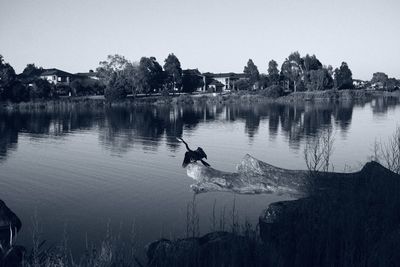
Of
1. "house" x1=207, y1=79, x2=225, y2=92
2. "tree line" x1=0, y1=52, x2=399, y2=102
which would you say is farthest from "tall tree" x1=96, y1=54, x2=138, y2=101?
"house" x1=207, y1=79, x2=225, y2=92

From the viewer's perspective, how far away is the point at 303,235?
8.08 m

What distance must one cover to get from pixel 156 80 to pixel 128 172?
341 ft

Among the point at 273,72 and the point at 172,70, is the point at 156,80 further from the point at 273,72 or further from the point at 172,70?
the point at 273,72

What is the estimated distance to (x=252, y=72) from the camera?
146 meters

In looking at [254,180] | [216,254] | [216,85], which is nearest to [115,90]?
[216,85]

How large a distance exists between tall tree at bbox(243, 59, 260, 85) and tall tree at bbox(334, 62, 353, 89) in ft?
98.1

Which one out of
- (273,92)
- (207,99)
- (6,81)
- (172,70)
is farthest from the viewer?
(172,70)

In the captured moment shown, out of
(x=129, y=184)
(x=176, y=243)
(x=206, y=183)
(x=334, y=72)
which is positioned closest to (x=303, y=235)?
(x=176, y=243)

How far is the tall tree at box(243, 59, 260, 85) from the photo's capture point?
145625 mm

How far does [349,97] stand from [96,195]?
132 meters

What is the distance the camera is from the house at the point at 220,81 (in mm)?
168250

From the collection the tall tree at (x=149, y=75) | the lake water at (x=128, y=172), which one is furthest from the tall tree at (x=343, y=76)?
the lake water at (x=128, y=172)

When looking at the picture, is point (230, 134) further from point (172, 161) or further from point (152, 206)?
point (152, 206)

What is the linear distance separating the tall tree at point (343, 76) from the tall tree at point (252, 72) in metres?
29.9
